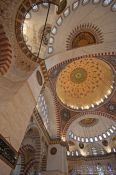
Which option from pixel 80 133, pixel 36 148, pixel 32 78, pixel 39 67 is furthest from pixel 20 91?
pixel 80 133

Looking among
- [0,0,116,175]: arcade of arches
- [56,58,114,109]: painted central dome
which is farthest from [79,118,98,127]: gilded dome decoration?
[56,58,114,109]: painted central dome

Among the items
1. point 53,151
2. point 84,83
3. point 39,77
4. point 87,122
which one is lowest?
point 53,151

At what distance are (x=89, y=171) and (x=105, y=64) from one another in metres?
8.61

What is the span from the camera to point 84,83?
1420cm

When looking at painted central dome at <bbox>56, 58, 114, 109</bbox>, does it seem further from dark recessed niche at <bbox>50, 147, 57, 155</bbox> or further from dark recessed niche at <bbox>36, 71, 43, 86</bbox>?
dark recessed niche at <bbox>36, 71, 43, 86</bbox>

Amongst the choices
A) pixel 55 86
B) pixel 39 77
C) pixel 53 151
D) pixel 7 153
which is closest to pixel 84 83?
pixel 55 86

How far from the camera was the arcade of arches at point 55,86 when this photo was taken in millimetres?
5703

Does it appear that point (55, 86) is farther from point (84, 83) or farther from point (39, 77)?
point (39, 77)

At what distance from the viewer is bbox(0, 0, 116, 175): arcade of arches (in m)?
5.70

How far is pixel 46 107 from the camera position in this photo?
11.8m

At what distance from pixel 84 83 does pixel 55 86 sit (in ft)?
9.76

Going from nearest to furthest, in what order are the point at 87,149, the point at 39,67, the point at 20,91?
the point at 20,91, the point at 39,67, the point at 87,149

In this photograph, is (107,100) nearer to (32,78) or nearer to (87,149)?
(87,149)

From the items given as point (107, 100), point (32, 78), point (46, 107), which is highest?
point (107, 100)
